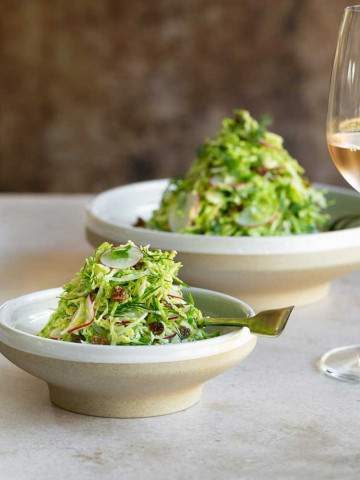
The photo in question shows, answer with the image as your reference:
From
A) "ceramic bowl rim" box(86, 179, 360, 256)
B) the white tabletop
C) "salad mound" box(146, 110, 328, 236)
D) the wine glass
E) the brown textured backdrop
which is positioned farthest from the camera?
the brown textured backdrop

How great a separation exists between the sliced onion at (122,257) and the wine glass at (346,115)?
0.98 ft

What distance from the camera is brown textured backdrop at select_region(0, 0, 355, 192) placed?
460 centimetres

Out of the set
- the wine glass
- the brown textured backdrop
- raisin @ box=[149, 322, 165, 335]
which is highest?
the wine glass

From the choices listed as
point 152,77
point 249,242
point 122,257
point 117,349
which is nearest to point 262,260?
point 249,242

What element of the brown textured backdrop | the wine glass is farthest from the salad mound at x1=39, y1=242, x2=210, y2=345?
the brown textured backdrop

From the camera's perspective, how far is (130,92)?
4.68 metres

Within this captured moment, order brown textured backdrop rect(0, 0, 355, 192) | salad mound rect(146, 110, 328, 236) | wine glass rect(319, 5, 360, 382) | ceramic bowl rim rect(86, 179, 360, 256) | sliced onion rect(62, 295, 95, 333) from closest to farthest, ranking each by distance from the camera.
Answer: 1. sliced onion rect(62, 295, 95, 333)
2. wine glass rect(319, 5, 360, 382)
3. ceramic bowl rim rect(86, 179, 360, 256)
4. salad mound rect(146, 110, 328, 236)
5. brown textured backdrop rect(0, 0, 355, 192)

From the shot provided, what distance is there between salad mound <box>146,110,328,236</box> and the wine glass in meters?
0.35

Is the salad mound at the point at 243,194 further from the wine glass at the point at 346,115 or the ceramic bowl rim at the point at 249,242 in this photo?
the wine glass at the point at 346,115

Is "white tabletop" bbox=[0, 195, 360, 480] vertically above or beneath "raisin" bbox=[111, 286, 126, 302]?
beneath

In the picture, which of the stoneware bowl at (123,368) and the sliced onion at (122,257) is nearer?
the stoneware bowl at (123,368)

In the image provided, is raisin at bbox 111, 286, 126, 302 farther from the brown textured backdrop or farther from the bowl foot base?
the brown textured backdrop

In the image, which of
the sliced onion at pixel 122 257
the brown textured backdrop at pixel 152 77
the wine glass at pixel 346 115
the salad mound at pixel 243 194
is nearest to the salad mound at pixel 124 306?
the sliced onion at pixel 122 257

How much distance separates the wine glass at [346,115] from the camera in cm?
126
